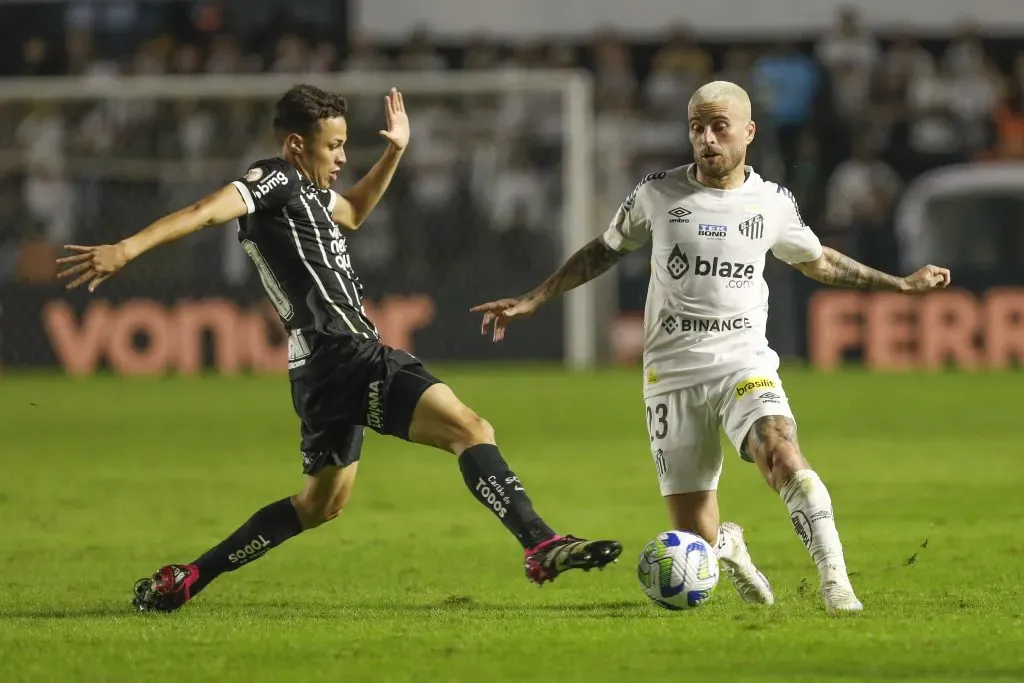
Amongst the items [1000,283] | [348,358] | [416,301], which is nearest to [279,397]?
[416,301]

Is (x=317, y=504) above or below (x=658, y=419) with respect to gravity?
below

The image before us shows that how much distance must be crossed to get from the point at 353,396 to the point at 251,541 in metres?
0.75

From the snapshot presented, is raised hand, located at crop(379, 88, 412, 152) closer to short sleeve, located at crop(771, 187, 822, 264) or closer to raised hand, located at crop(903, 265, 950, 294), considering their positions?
short sleeve, located at crop(771, 187, 822, 264)

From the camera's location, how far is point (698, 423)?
692 centimetres

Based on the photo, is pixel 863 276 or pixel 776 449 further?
pixel 863 276

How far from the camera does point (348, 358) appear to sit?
7.13 metres

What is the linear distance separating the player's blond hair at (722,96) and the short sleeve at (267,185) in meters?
1.60

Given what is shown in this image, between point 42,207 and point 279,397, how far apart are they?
17.0 feet

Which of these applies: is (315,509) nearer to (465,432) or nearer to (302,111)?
(465,432)

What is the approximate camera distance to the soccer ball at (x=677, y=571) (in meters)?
6.50

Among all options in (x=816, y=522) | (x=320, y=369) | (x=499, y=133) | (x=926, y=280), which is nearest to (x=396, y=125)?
(x=320, y=369)

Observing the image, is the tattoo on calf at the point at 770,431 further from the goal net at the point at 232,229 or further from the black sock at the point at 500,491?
the goal net at the point at 232,229

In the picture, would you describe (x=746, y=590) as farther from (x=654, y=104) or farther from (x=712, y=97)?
(x=654, y=104)

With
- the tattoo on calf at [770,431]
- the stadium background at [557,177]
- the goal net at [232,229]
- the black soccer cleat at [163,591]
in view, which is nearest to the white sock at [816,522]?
the tattoo on calf at [770,431]
